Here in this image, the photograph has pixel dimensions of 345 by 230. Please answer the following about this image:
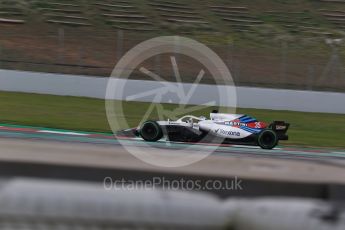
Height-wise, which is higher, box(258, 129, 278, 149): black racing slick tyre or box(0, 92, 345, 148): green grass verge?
box(258, 129, 278, 149): black racing slick tyre

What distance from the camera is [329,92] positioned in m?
22.4

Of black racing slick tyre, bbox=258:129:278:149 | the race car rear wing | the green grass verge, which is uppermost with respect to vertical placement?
the race car rear wing

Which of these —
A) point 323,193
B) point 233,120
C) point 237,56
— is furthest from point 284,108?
point 323,193

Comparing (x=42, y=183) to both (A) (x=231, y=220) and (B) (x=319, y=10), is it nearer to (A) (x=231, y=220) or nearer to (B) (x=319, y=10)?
(A) (x=231, y=220)

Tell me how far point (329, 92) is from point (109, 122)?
8504 millimetres

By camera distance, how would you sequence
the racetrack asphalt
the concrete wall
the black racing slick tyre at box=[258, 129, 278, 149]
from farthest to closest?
1. the concrete wall
2. the black racing slick tyre at box=[258, 129, 278, 149]
3. the racetrack asphalt

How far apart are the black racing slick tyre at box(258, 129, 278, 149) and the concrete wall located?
259 inches

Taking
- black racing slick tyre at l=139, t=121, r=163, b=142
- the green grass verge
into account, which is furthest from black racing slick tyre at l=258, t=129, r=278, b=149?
black racing slick tyre at l=139, t=121, r=163, b=142

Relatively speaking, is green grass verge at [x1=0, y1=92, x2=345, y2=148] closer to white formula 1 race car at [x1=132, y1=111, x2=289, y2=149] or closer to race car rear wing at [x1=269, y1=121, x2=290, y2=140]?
race car rear wing at [x1=269, y1=121, x2=290, y2=140]

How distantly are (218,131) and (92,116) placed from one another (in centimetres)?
513

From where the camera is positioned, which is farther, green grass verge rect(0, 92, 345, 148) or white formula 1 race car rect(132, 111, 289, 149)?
green grass verge rect(0, 92, 345, 148)

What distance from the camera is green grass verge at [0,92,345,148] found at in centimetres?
1670

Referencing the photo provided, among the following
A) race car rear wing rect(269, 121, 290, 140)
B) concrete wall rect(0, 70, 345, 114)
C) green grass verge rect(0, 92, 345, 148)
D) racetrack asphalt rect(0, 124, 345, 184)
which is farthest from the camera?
concrete wall rect(0, 70, 345, 114)

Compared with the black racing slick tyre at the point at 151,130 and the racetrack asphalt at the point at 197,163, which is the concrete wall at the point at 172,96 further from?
the racetrack asphalt at the point at 197,163
